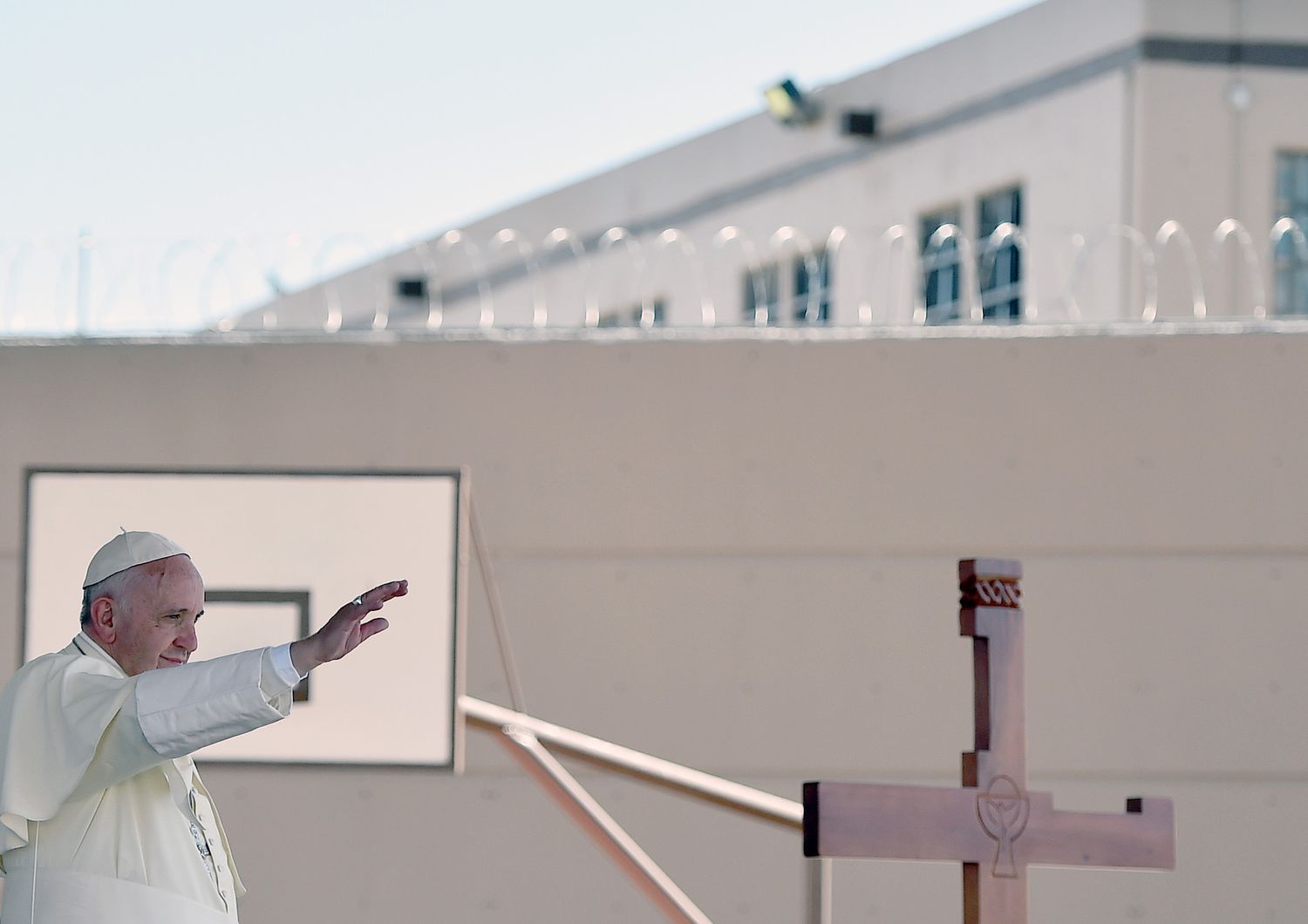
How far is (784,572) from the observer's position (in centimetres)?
432

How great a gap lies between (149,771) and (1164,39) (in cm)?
624

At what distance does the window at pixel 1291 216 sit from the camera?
7.21 metres

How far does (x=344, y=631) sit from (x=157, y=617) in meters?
0.37

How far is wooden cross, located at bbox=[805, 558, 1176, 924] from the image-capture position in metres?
2.58

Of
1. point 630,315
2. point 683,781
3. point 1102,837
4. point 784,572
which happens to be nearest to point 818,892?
point 683,781

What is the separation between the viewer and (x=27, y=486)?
168 inches

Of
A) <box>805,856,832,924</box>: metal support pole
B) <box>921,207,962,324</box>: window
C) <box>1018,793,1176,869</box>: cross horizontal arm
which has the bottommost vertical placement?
<box>805,856,832,924</box>: metal support pole

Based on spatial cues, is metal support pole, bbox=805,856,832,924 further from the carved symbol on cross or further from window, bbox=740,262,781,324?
window, bbox=740,262,781,324

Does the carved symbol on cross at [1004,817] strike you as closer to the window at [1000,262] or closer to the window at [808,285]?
the window at [1000,262]

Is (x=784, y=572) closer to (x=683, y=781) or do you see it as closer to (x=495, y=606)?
(x=495, y=606)

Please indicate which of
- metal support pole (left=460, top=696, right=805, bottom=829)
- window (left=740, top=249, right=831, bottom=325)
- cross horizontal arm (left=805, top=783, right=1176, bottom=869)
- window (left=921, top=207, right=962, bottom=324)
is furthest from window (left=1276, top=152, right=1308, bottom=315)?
cross horizontal arm (left=805, top=783, right=1176, bottom=869)

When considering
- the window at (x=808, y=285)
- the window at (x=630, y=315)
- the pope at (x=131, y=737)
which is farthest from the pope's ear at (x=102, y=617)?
the window at (x=630, y=315)

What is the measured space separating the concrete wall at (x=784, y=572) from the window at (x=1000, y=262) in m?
3.73

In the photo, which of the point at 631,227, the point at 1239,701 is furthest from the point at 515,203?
the point at 1239,701
